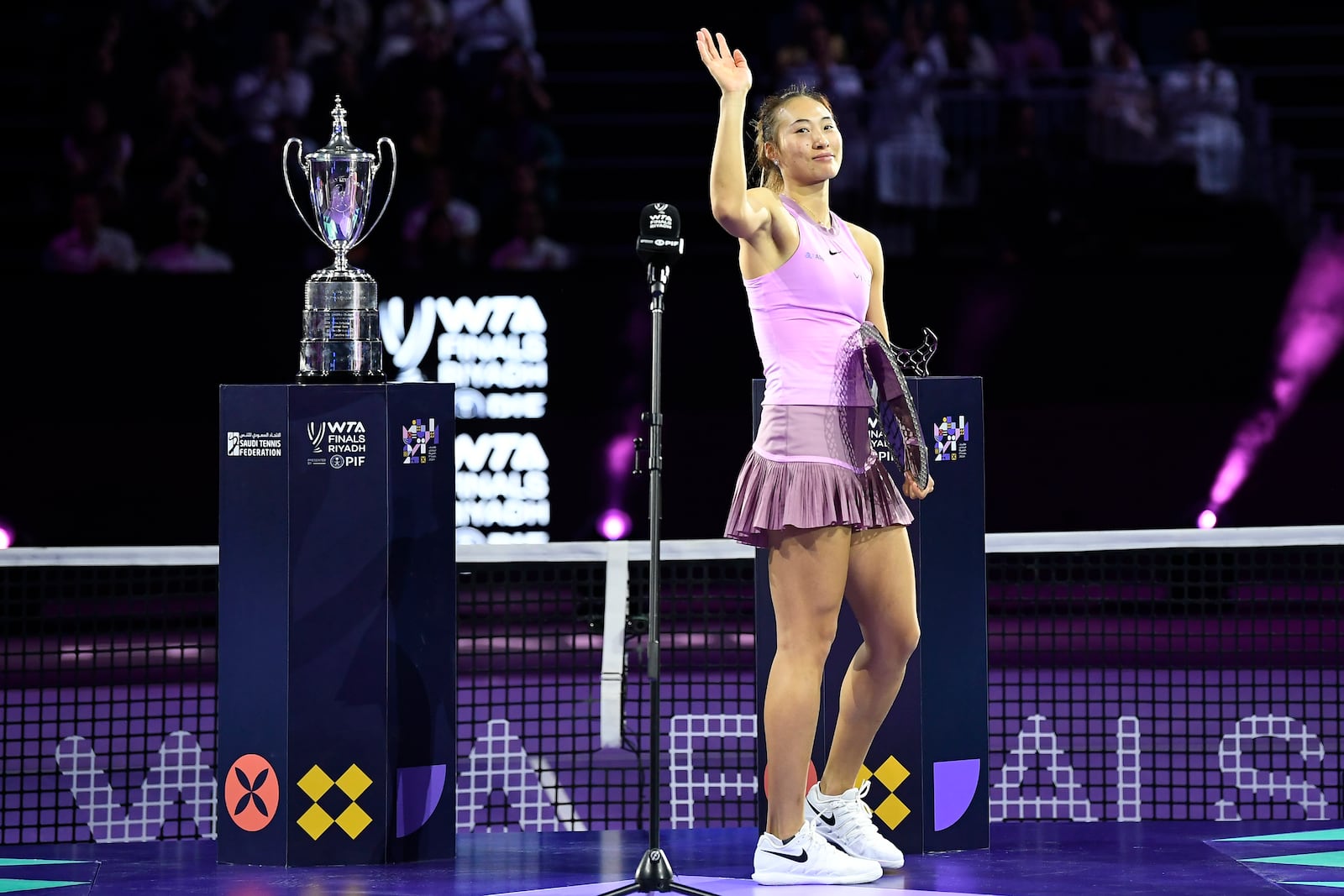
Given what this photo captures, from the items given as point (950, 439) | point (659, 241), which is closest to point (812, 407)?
point (659, 241)

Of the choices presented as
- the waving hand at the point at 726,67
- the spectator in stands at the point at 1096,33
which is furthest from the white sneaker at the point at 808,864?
the spectator in stands at the point at 1096,33

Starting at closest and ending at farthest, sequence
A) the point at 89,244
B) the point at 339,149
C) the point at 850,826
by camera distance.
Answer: the point at 850,826
the point at 339,149
the point at 89,244

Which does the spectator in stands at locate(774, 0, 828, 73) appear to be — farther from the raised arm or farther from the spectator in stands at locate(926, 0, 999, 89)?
the raised arm

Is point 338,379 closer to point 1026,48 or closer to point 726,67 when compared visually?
point 726,67

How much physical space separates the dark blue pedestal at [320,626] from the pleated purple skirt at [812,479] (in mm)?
896

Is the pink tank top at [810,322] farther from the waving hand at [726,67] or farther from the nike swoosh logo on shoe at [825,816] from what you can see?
the nike swoosh logo on shoe at [825,816]

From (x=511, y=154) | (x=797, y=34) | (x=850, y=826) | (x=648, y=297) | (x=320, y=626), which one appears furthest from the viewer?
(x=797, y=34)

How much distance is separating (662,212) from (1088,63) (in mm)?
6605

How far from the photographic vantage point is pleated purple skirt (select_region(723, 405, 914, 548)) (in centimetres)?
408

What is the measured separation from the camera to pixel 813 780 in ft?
14.8

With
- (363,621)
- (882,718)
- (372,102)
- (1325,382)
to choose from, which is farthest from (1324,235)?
(363,621)

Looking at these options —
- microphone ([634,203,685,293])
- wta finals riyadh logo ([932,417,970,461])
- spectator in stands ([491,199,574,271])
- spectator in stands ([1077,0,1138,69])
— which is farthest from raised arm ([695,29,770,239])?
spectator in stands ([1077,0,1138,69])

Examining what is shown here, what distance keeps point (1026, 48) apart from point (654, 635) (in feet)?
23.0

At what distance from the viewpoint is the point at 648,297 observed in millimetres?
8375
